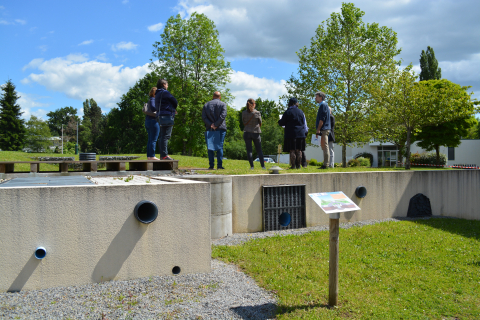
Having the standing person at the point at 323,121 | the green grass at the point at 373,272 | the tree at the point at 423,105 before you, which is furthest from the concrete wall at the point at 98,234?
the tree at the point at 423,105

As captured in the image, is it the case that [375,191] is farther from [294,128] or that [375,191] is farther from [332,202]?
[332,202]

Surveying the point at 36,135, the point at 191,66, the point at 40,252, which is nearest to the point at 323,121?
the point at 40,252

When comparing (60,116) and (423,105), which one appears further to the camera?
(60,116)

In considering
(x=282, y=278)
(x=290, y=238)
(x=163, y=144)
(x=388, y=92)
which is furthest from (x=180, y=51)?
(x=282, y=278)

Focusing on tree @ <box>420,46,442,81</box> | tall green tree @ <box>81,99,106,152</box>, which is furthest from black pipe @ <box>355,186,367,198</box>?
tall green tree @ <box>81,99,106,152</box>

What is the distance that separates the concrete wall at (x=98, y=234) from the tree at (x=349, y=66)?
17.8 meters

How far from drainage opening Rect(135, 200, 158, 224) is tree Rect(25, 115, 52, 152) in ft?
202

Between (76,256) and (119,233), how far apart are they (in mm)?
565

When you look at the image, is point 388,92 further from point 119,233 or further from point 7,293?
point 7,293

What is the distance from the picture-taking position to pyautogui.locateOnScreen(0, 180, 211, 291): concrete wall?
4312 mm

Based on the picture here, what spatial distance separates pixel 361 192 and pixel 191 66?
24767 mm

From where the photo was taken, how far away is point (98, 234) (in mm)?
4617

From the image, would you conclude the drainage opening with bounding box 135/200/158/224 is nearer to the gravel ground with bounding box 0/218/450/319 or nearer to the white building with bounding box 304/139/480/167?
the gravel ground with bounding box 0/218/450/319

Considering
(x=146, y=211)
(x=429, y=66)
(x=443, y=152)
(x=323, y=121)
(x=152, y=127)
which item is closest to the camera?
(x=146, y=211)
